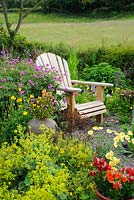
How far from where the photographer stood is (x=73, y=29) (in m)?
13.4

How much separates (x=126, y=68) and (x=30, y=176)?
A: 198 inches

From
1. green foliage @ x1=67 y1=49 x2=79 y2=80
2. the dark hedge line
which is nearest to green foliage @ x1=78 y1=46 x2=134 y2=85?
the dark hedge line

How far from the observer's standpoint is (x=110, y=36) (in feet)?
38.0

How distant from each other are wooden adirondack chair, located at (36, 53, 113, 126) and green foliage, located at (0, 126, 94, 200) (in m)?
1.72

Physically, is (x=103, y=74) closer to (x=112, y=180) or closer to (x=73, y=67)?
(x=73, y=67)

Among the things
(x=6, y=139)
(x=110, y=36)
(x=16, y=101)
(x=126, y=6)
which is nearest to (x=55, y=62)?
(x=16, y=101)

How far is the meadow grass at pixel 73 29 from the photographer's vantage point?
11.5m

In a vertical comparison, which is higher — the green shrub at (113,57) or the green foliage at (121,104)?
the green shrub at (113,57)

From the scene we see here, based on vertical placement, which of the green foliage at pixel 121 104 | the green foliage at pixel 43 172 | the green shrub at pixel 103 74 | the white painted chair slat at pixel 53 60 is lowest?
the green foliage at pixel 121 104

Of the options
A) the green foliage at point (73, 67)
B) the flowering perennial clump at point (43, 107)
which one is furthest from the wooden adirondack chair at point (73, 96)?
the green foliage at point (73, 67)

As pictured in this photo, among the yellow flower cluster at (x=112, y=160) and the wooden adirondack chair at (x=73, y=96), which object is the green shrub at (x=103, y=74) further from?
the yellow flower cluster at (x=112, y=160)

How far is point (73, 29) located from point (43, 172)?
10451mm

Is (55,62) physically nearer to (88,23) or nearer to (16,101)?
(16,101)

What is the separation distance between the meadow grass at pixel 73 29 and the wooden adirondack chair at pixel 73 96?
4.58 m
